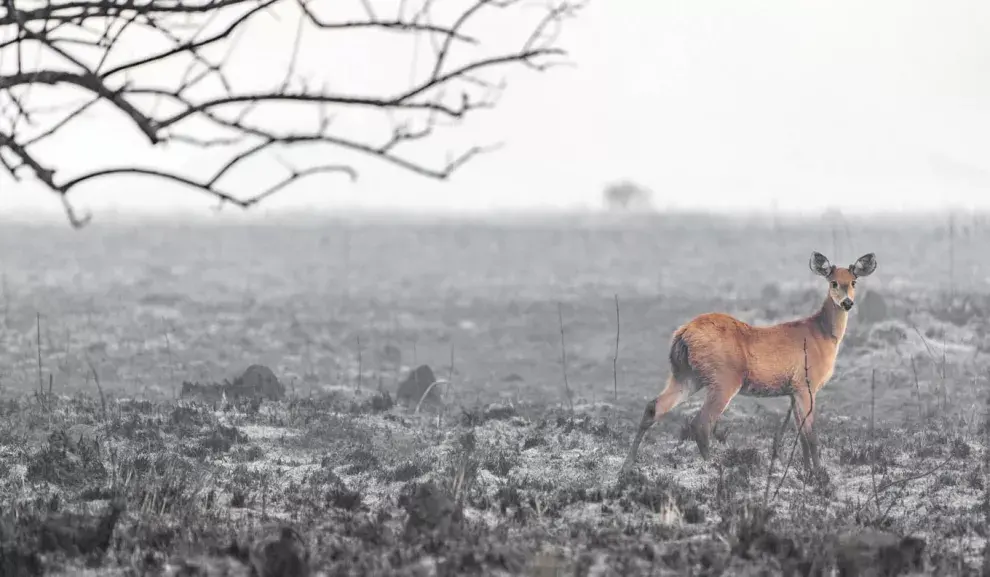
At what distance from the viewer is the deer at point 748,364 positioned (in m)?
9.59

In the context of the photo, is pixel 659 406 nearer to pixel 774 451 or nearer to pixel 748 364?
pixel 748 364

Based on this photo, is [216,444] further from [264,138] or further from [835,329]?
[835,329]

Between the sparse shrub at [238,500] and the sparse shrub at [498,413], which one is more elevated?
the sparse shrub at [238,500]

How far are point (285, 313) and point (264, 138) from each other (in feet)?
67.2

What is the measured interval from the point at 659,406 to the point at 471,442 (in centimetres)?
211

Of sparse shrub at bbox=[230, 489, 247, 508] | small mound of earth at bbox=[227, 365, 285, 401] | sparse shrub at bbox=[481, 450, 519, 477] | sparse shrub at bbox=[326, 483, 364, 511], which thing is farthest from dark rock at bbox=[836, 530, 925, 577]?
small mound of earth at bbox=[227, 365, 285, 401]

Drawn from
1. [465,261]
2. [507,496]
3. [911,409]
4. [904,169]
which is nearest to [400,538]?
[507,496]

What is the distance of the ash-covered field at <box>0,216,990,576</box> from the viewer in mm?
6406

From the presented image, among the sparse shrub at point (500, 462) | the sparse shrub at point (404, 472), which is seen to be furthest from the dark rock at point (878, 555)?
the sparse shrub at point (404, 472)

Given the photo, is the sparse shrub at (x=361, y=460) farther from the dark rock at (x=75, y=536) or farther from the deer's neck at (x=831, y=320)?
the deer's neck at (x=831, y=320)

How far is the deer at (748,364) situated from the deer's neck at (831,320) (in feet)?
0.04

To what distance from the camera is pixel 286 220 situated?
60906 millimetres

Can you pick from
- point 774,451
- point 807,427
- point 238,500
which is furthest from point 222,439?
point 807,427

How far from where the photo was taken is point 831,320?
393 inches
